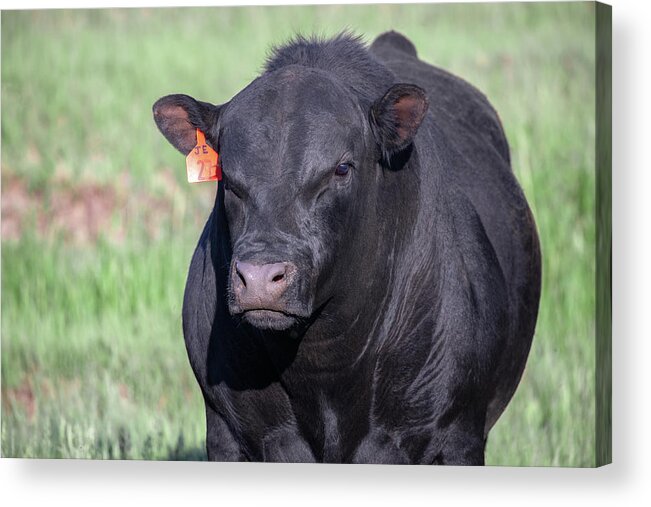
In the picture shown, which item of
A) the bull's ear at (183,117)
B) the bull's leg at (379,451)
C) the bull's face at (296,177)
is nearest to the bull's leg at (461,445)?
the bull's leg at (379,451)

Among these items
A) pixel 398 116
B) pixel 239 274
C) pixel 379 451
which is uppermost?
pixel 398 116

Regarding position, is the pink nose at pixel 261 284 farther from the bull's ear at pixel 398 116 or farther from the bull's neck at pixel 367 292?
the bull's ear at pixel 398 116

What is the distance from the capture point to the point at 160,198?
9.81 m

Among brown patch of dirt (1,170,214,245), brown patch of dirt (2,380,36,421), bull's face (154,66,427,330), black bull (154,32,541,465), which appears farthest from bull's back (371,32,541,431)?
brown patch of dirt (2,380,36,421)

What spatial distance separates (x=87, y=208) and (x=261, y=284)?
2903 mm

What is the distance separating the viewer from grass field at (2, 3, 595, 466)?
8008 millimetres

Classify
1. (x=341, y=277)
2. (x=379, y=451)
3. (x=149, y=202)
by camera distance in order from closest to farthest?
(x=341, y=277)
(x=379, y=451)
(x=149, y=202)

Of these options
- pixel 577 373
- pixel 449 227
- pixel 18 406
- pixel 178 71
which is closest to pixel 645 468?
pixel 577 373

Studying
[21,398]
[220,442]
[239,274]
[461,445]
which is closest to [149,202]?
[21,398]

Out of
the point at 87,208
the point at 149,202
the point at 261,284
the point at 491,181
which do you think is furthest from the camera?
the point at 149,202

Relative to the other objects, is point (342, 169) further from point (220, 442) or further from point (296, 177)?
point (220, 442)

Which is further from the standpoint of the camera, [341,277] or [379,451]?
[379,451]

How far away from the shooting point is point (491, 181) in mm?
8117

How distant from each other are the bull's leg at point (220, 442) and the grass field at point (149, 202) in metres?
Result: 0.96
